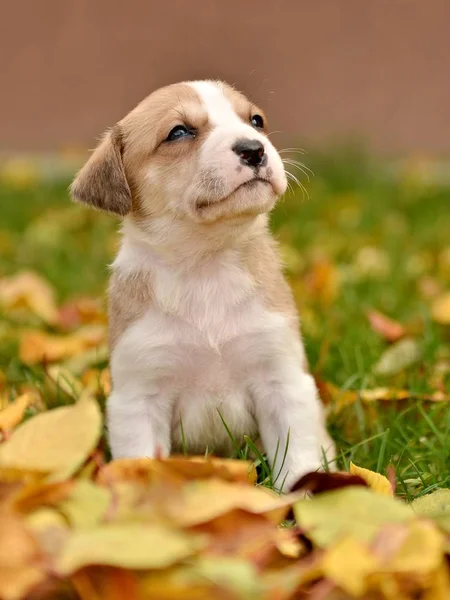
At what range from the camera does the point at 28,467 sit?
1800 millimetres

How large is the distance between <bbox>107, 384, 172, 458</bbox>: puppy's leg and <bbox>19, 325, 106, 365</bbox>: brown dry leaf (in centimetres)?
81

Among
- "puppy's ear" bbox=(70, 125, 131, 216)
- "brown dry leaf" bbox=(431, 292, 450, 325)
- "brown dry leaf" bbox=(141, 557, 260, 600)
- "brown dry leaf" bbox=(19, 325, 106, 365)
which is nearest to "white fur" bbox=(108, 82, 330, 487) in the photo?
"puppy's ear" bbox=(70, 125, 131, 216)

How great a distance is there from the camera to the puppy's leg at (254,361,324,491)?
8.89 feet

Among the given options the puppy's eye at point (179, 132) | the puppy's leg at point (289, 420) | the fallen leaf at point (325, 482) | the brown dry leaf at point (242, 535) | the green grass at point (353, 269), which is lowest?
the green grass at point (353, 269)

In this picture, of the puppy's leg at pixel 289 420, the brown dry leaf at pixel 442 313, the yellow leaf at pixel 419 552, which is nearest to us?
the yellow leaf at pixel 419 552

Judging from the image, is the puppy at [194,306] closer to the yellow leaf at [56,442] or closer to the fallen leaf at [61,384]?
the fallen leaf at [61,384]

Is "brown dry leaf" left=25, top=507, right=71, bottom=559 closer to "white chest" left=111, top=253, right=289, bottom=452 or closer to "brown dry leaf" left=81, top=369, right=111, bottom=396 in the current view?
"white chest" left=111, top=253, right=289, bottom=452

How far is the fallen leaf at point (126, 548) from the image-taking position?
4.98 ft

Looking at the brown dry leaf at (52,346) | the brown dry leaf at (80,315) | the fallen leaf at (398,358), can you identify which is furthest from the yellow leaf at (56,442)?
the brown dry leaf at (80,315)

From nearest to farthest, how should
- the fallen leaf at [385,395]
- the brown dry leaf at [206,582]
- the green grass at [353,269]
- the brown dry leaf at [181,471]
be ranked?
the brown dry leaf at [206,582]
the brown dry leaf at [181,471]
the green grass at [353,269]
the fallen leaf at [385,395]

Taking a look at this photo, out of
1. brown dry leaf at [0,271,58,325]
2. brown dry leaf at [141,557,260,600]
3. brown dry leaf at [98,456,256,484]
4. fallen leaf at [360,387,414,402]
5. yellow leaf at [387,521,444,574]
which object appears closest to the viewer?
brown dry leaf at [141,557,260,600]

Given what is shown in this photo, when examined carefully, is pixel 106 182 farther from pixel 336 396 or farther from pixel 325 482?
pixel 325 482

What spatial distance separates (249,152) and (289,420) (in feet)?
2.57

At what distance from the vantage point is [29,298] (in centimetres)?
432
